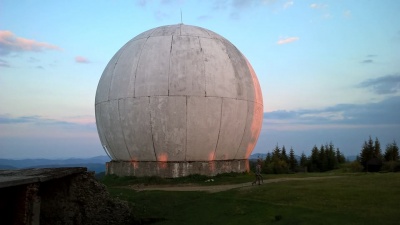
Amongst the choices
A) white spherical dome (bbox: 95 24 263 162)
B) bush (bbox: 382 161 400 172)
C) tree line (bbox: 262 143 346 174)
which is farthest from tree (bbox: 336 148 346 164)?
white spherical dome (bbox: 95 24 263 162)

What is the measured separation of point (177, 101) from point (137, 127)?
116 inches

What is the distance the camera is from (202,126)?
77.6 ft

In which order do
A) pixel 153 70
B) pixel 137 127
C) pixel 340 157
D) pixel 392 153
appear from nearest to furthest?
pixel 137 127 → pixel 153 70 → pixel 392 153 → pixel 340 157

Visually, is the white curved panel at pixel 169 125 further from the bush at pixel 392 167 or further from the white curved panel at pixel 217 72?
the bush at pixel 392 167

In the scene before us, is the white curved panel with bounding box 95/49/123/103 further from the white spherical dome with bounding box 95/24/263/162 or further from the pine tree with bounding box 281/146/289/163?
the pine tree with bounding box 281/146/289/163

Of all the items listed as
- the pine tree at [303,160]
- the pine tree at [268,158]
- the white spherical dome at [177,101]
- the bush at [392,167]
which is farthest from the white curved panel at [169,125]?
the pine tree at [303,160]

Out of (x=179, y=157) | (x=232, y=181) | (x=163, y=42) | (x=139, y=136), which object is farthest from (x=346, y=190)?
(x=163, y=42)

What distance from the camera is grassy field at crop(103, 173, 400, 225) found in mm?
11383

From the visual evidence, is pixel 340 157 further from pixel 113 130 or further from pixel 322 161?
pixel 113 130

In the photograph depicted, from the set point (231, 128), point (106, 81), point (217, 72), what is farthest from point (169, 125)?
point (106, 81)

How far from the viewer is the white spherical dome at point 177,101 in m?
23.6

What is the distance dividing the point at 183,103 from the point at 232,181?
212 inches

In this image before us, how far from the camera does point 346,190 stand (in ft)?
47.6

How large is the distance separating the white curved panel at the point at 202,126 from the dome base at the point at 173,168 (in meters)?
0.52
